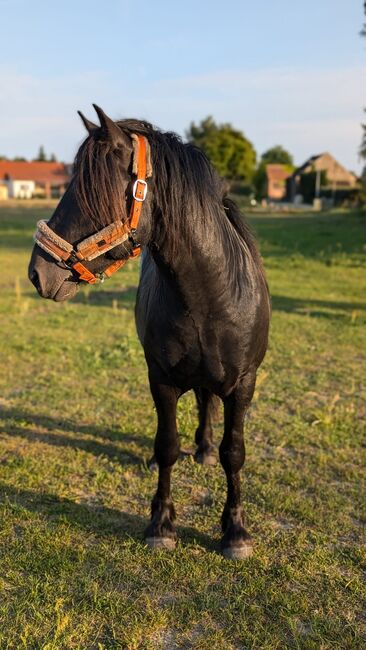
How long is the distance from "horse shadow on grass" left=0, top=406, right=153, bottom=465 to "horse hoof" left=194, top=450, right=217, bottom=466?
1.26 ft

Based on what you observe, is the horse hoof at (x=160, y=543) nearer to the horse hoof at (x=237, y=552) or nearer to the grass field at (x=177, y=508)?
the grass field at (x=177, y=508)

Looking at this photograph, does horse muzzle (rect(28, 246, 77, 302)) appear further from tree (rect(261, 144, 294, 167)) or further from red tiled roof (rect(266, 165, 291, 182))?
tree (rect(261, 144, 294, 167))

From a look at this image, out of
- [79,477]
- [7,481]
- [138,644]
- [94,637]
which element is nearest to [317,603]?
[138,644]

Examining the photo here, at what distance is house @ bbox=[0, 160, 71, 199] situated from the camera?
244 feet

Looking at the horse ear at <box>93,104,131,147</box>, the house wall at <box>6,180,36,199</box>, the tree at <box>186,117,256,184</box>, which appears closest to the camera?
the horse ear at <box>93,104,131,147</box>

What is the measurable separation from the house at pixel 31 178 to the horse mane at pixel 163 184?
243 feet

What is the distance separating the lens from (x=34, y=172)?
252ft

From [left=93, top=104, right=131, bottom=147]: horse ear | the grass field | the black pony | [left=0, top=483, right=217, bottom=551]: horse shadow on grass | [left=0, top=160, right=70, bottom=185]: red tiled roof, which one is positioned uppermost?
[left=0, top=160, right=70, bottom=185]: red tiled roof

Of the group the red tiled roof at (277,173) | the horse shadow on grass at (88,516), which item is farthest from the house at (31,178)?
the horse shadow on grass at (88,516)

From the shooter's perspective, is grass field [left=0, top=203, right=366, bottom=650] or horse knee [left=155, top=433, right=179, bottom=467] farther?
horse knee [left=155, top=433, right=179, bottom=467]

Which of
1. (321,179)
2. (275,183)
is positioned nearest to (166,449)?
(321,179)

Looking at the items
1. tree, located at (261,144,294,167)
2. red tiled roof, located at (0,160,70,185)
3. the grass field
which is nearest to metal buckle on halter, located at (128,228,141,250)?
the grass field

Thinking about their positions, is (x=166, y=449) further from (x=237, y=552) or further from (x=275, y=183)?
(x=275, y=183)

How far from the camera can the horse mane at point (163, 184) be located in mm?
2104
